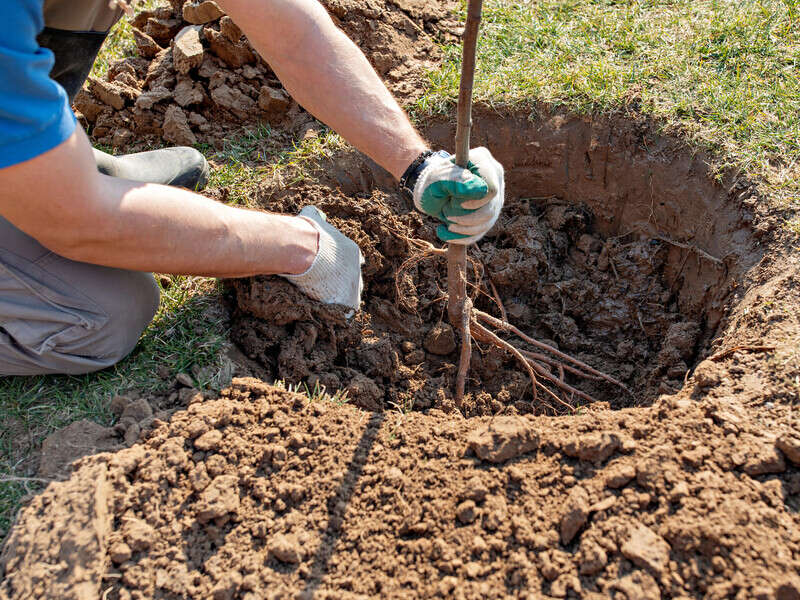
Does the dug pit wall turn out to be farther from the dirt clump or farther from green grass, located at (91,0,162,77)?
green grass, located at (91,0,162,77)

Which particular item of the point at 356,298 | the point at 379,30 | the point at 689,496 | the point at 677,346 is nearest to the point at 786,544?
the point at 689,496

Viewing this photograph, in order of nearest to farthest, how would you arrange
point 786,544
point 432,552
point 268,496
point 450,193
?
point 786,544
point 432,552
point 268,496
point 450,193

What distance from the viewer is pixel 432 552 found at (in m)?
1.63

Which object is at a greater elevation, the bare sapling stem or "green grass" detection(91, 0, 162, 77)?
the bare sapling stem

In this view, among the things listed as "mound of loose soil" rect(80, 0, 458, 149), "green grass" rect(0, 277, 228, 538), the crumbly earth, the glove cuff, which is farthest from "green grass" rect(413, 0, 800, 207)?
"green grass" rect(0, 277, 228, 538)

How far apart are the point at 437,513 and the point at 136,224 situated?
1240 millimetres

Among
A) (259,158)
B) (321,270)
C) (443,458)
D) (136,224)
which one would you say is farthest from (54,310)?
(443,458)

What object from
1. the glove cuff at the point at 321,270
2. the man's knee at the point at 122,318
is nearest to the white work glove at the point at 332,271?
the glove cuff at the point at 321,270

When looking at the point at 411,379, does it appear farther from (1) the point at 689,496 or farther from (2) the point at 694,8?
(2) the point at 694,8

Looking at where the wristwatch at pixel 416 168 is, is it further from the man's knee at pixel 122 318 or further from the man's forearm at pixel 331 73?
the man's knee at pixel 122 318

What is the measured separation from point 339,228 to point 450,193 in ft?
2.34

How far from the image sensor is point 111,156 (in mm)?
2756

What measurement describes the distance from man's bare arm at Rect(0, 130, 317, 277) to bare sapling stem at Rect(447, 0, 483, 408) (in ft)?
1.75

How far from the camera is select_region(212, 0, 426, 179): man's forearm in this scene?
2.27 meters
